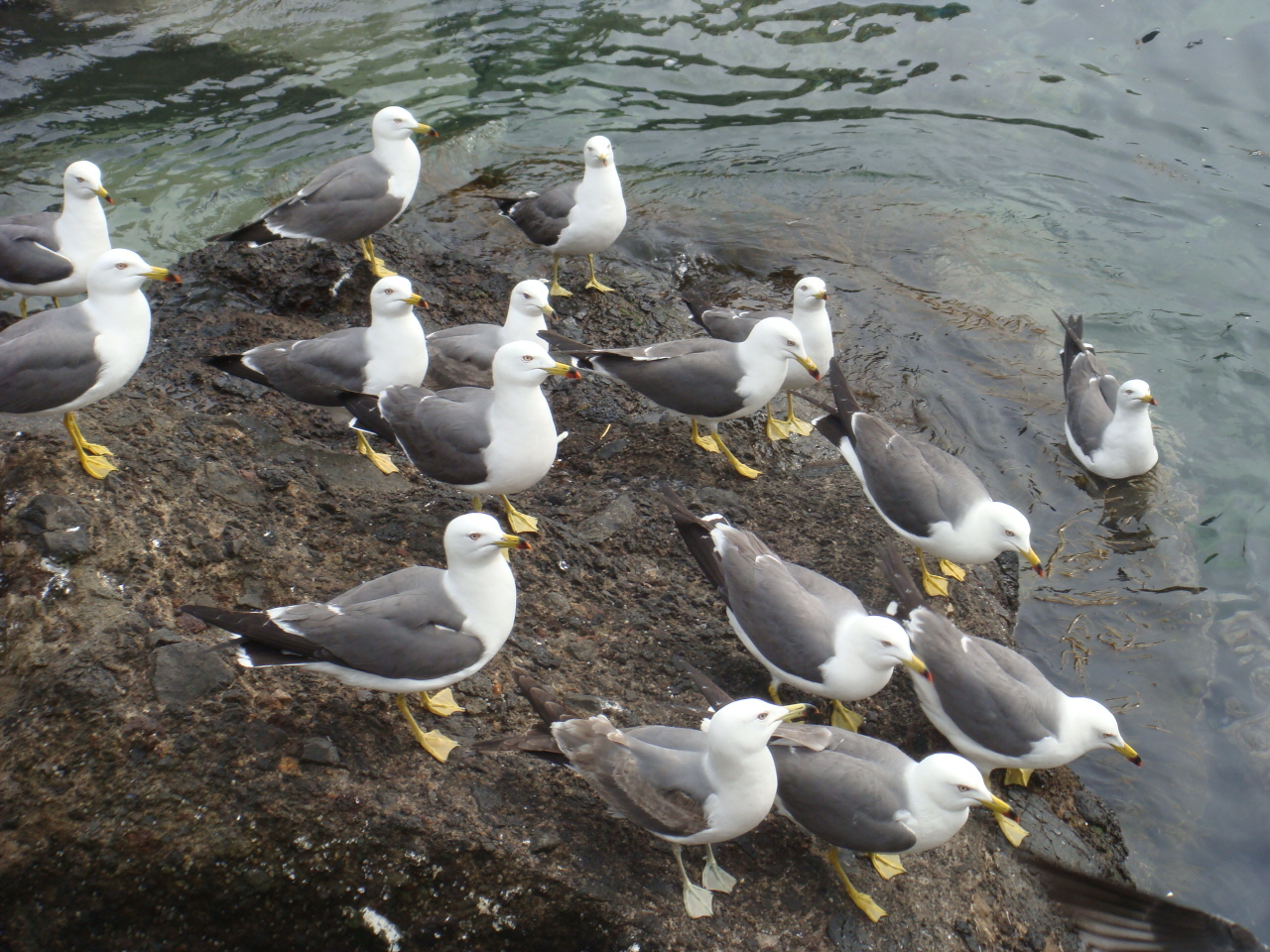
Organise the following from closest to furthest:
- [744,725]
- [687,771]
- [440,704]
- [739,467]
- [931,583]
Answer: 1. [744,725]
2. [687,771]
3. [440,704]
4. [931,583]
5. [739,467]

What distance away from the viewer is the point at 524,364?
5.57 m

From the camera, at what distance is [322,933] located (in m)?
3.88

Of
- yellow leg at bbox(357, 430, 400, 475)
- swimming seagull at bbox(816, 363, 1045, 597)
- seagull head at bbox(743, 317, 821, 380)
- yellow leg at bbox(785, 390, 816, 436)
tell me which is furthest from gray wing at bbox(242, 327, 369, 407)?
swimming seagull at bbox(816, 363, 1045, 597)

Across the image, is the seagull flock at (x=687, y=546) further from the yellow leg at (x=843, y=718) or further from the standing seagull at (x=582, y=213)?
the standing seagull at (x=582, y=213)

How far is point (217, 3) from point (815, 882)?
1429 cm

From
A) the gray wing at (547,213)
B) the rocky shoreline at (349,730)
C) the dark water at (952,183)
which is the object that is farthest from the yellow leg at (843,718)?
the gray wing at (547,213)

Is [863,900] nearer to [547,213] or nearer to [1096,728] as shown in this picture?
[1096,728]

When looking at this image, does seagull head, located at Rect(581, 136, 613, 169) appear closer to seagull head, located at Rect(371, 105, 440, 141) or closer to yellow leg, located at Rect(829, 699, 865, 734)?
seagull head, located at Rect(371, 105, 440, 141)

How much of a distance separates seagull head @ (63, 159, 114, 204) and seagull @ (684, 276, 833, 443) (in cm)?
484

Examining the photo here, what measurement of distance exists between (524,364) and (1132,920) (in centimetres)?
421

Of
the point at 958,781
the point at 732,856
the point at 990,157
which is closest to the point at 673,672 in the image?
the point at 732,856

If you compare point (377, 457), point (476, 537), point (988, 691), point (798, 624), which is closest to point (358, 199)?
point (377, 457)

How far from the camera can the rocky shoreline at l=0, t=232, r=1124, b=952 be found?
3895 mm

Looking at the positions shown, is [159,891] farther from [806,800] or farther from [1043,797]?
[1043,797]
